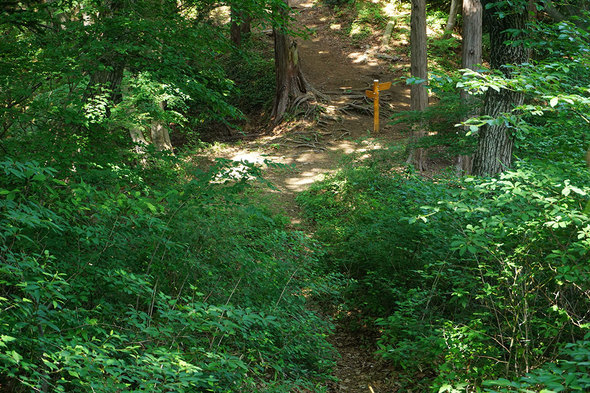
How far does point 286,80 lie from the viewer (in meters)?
17.5

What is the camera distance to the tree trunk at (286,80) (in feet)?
56.4

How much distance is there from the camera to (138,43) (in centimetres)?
573

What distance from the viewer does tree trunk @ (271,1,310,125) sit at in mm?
Answer: 17188

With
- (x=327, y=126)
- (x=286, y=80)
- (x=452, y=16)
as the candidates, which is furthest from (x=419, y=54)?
(x=452, y=16)

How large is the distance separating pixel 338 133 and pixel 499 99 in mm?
9938

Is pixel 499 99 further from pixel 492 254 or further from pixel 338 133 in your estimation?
pixel 338 133

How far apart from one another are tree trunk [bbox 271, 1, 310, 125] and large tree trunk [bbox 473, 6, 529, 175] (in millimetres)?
11388

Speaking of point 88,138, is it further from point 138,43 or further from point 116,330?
point 116,330

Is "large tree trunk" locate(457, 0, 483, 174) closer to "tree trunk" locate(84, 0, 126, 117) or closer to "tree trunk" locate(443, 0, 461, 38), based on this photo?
"tree trunk" locate(84, 0, 126, 117)

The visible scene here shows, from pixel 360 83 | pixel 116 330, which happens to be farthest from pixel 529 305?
pixel 360 83

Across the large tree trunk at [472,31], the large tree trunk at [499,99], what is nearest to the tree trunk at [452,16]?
the large tree trunk at [472,31]

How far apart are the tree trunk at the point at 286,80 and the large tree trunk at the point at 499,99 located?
11.4m

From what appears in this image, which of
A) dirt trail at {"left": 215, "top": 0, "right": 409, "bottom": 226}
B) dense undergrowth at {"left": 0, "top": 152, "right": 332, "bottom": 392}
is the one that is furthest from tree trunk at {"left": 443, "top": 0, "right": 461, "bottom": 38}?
dense undergrowth at {"left": 0, "top": 152, "right": 332, "bottom": 392}

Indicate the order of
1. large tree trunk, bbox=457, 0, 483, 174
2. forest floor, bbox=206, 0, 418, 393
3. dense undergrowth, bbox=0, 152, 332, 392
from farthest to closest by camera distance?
large tree trunk, bbox=457, 0, 483, 174
forest floor, bbox=206, 0, 418, 393
dense undergrowth, bbox=0, 152, 332, 392
